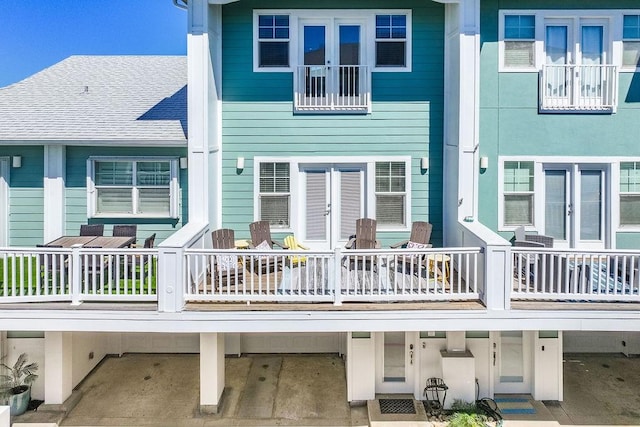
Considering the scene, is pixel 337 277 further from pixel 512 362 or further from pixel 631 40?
pixel 631 40

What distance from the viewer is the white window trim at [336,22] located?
383 inches

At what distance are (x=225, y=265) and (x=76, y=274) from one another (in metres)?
2.24

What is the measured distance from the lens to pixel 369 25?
979 cm

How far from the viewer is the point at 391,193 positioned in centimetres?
1004

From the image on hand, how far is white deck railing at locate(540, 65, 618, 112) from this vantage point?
948 centimetres

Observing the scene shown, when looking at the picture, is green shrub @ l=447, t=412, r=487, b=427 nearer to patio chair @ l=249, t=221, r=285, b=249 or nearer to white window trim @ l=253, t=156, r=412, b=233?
white window trim @ l=253, t=156, r=412, b=233

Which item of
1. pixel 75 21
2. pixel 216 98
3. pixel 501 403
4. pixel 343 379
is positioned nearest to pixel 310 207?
pixel 216 98

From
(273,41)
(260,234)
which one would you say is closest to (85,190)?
(260,234)

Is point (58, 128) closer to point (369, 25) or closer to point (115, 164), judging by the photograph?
point (115, 164)

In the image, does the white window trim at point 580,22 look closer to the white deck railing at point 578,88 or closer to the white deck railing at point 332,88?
the white deck railing at point 578,88

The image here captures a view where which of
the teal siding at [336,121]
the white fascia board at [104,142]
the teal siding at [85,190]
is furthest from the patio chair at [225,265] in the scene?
the white fascia board at [104,142]

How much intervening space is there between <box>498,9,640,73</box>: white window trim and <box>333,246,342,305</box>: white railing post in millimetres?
5539

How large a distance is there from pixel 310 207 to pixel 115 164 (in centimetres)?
414

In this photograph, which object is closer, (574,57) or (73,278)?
(73,278)
